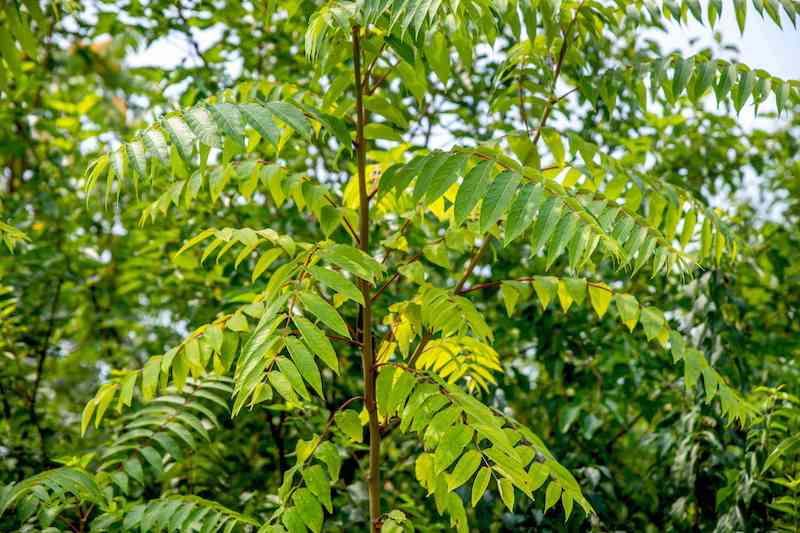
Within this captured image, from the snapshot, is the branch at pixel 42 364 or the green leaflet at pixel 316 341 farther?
the branch at pixel 42 364

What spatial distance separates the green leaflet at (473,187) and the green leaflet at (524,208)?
0.26 ft

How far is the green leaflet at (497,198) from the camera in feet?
5.58

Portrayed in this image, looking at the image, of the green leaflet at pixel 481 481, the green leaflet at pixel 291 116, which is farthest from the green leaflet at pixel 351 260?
the green leaflet at pixel 481 481

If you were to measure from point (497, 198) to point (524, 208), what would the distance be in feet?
0.20

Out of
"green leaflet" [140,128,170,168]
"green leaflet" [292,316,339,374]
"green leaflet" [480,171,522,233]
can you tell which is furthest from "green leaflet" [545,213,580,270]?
"green leaflet" [140,128,170,168]

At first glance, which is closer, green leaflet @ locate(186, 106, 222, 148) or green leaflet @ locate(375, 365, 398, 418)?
green leaflet @ locate(186, 106, 222, 148)

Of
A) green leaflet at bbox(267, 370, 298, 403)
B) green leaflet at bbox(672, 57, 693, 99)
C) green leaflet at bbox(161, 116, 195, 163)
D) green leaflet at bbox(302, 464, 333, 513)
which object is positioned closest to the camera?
green leaflet at bbox(267, 370, 298, 403)

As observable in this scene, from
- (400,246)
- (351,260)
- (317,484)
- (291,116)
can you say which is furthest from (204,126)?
(317,484)

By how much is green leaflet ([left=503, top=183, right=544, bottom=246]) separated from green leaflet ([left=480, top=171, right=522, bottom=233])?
2 cm

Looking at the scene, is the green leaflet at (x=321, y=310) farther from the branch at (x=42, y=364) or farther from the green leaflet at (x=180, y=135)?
the branch at (x=42, y=364)

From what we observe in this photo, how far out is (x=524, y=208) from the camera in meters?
1.73

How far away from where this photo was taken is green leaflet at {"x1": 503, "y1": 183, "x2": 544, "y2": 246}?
67.4 inches

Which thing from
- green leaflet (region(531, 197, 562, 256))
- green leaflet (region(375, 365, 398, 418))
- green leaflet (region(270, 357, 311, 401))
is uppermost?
green leaflet (region(531, 197, 562, 256))

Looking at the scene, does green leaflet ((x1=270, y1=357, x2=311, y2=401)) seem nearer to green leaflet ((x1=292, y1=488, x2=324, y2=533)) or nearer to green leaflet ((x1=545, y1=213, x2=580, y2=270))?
green leaflet ((x1=292, y1=488, x2=324, y2=533))
